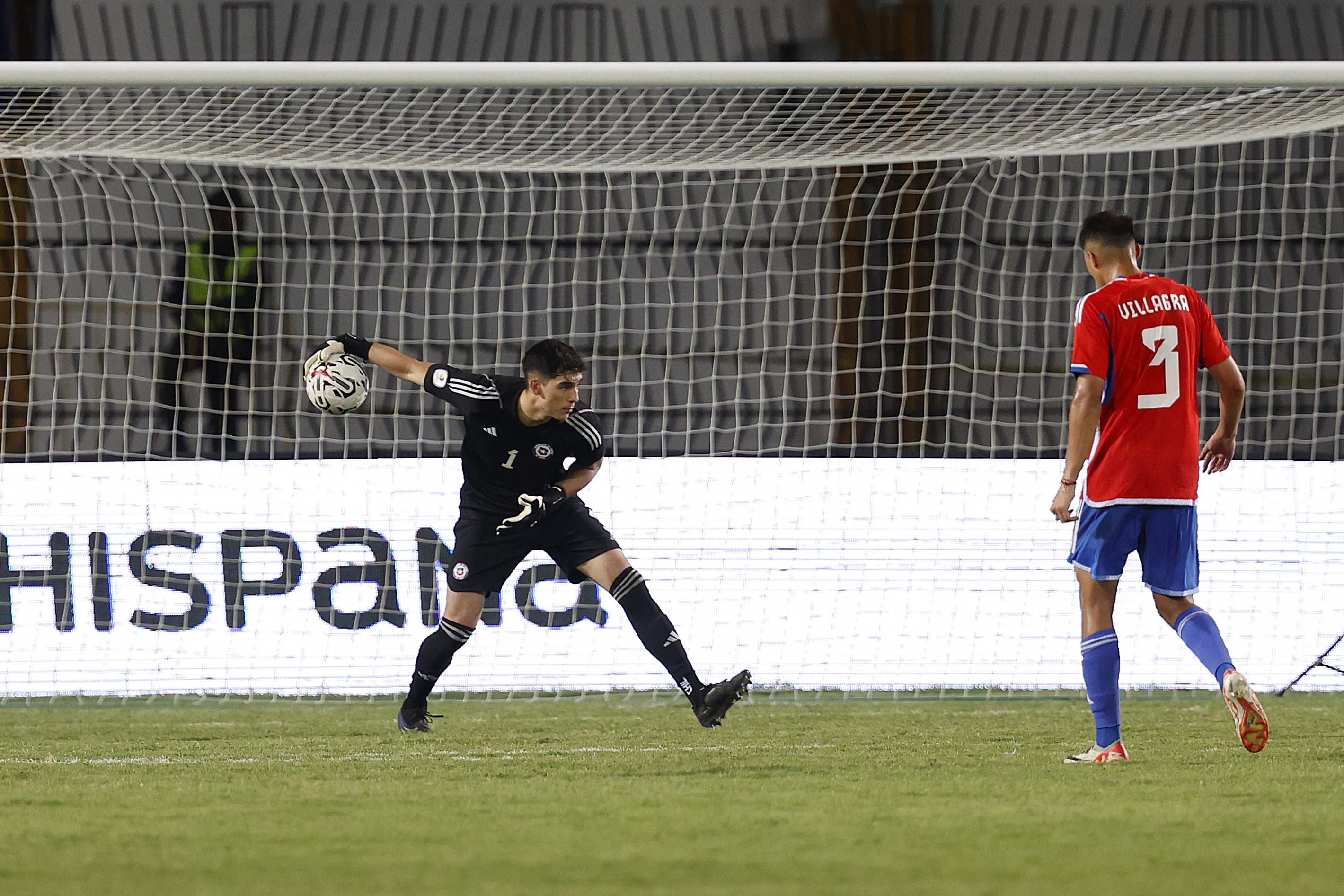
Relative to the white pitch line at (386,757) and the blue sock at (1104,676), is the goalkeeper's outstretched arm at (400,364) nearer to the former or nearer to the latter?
the white pitch line at (386,757)

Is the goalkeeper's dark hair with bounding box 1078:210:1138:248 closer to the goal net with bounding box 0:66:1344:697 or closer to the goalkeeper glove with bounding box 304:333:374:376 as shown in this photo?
the goal net with bounding box 0:66:1344:697

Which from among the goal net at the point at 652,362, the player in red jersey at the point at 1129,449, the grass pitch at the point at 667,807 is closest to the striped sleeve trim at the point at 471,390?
the grass pitch at the point at 667,807

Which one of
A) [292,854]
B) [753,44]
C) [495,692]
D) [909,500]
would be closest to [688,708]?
[495,692]

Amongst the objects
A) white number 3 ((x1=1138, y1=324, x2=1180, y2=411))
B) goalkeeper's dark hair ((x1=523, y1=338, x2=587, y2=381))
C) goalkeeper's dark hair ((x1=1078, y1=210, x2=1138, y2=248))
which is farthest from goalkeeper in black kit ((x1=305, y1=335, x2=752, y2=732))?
goalkeeper's dark hair ((x1=1078, y1=210, x2=1138, y2=248))

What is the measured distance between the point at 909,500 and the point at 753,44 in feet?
14.2

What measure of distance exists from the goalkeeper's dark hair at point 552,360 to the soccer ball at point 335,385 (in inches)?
26.1

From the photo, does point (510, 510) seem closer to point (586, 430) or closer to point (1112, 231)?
point (586, 430)

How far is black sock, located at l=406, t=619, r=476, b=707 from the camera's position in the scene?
18.2 feet

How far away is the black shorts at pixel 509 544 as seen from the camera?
5.54 m

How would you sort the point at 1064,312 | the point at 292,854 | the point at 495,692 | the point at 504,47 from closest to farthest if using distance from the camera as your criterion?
the point at 292,854 < the point at 495,692 < the point at 1064,312 < the point at 504,47

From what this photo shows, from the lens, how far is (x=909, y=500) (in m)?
7.36

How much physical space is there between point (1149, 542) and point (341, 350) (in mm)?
2854

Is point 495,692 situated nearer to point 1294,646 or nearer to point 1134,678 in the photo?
point 1134,678

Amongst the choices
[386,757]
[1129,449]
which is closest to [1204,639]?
[1129,449]
